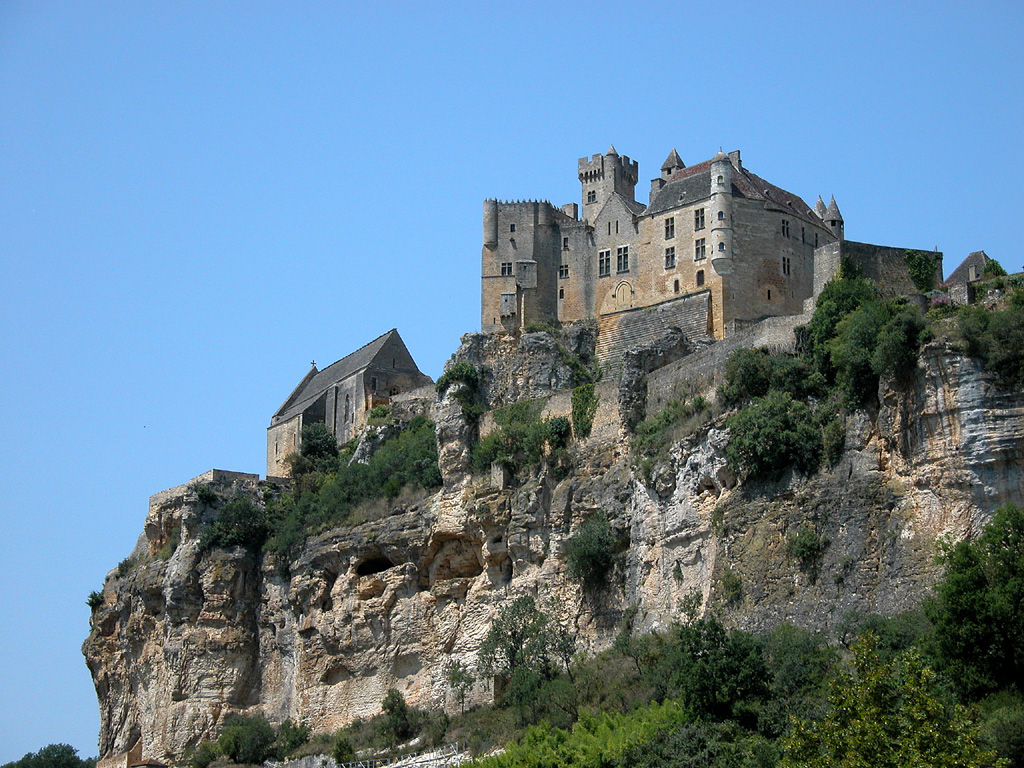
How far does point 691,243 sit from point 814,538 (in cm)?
2384

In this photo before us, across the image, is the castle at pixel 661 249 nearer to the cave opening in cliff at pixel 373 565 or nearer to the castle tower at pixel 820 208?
the castle tower at pixel 820 208

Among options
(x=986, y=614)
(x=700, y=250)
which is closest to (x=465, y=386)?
(x=700, y=250)

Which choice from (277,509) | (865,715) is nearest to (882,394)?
(865,715)

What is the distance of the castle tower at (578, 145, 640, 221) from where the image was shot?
68.9 meters

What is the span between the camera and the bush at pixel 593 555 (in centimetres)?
4616

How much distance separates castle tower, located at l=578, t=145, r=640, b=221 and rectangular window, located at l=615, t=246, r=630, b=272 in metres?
4.69

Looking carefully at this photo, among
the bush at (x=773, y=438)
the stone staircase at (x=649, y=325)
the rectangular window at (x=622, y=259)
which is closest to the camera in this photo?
the bush at (x=773, y=438)

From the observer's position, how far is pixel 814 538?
127 ft

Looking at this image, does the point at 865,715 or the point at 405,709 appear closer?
the point at 865,715

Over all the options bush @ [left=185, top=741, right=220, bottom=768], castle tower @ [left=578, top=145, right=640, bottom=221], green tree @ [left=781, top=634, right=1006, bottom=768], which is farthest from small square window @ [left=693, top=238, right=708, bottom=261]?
green tree @ [left=781, top=634, right=1006, bottom=768]

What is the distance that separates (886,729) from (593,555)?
19.2 meters

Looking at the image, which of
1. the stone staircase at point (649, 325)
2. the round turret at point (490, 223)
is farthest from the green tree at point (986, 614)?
the round turret at point (490, 223)

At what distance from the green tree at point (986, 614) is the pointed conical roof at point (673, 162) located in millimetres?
34512

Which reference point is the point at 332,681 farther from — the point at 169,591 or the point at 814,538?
the point at 814,538
